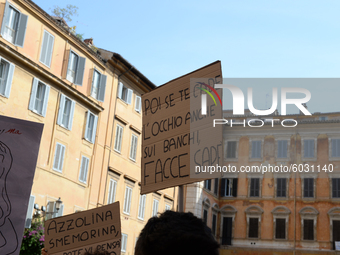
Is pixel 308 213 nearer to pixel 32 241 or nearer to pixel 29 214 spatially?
pixel 29 214

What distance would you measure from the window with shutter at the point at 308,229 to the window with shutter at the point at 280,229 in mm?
1417

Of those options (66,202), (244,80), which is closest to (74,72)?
(66,202)

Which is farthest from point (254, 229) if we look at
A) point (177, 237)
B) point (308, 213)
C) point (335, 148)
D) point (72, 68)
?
point (177, 237)

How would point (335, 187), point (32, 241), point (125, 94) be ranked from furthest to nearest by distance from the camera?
point (335, 187), point (125, 94), point (32, 241)

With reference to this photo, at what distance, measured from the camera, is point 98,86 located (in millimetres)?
19781

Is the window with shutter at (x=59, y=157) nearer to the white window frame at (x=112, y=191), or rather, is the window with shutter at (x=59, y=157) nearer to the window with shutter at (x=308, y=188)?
the white window frame at (x=112, y=191)

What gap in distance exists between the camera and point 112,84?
2091 centimetres

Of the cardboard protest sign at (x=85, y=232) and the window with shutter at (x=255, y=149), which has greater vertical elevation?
the window with shutter at (x=255, y=149)

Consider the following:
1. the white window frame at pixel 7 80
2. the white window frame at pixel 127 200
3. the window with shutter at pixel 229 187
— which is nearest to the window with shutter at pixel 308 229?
the window with shutter at pixel 229 187

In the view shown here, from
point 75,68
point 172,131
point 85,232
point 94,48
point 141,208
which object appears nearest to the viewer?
point 172,131

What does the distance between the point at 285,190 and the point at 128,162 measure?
1864 centimetres

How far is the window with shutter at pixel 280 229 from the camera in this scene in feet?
118

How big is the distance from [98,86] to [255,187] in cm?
2100

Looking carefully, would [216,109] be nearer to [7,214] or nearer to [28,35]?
[7,214]
